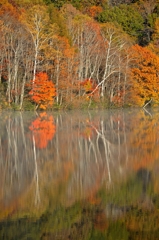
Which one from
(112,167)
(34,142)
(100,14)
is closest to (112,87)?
(100,14)

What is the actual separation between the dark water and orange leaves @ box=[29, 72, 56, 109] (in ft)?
78.1

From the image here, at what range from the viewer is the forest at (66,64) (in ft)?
129

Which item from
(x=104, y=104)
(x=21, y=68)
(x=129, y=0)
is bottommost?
(x=104, y=104)

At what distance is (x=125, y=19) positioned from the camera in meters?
77.1

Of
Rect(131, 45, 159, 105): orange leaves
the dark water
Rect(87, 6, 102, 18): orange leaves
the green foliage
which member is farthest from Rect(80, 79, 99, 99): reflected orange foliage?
Rect(87, 6, 102, 18): orange leaves

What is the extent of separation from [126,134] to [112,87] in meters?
30.6

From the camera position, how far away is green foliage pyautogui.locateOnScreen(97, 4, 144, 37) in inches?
2901

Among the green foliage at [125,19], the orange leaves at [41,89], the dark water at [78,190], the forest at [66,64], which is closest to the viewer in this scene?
the dark water at [78,190]

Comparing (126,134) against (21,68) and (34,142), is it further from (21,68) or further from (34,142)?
(21,68)

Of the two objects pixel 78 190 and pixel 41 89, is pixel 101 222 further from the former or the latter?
Answer: pixel 41 89

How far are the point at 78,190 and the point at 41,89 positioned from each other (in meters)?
31.2

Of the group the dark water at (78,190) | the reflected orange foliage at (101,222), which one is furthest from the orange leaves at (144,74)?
the reflected orange foliage at (101,222)

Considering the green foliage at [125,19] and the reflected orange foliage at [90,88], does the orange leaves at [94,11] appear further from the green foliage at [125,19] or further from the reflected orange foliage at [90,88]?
the reflected orange foliage at [90,88]

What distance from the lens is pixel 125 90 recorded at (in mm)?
50438
